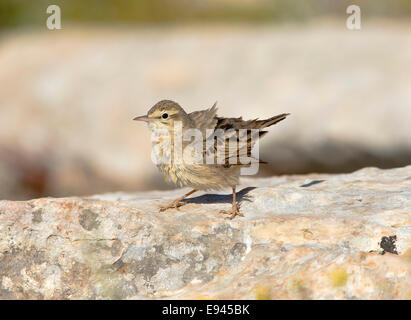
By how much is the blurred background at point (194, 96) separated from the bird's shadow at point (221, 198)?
14.1 ft

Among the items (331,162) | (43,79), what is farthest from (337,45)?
(43,79)

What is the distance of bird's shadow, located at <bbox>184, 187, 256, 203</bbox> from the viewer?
6.92 m

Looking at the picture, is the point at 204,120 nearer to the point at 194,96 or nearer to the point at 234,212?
the point at 234,212

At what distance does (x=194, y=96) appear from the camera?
43.1ft

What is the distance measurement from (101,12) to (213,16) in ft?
12.8

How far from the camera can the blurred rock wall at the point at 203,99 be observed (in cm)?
1127

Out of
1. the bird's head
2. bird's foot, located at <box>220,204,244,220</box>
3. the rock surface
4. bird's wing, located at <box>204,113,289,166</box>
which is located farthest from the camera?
the bird's head

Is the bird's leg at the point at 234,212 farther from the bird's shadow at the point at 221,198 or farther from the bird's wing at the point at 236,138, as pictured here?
the bird's wing at the point at 236,138

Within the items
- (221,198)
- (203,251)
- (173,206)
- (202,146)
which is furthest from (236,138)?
(203,251)

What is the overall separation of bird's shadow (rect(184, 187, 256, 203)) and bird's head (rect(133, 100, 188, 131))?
0.86 m

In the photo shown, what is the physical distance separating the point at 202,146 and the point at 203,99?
19.9ft

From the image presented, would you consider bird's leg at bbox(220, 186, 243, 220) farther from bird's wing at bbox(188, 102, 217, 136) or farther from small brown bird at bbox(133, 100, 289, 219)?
bird's wing at bbox(188, 102, 217, 136)

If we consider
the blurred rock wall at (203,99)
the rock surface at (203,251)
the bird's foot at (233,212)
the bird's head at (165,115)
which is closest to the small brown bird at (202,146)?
the bird's head at (165,115)

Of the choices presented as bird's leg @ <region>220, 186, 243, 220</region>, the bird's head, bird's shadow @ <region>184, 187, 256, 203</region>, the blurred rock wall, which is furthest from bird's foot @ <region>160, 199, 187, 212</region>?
the blurred rock wall
